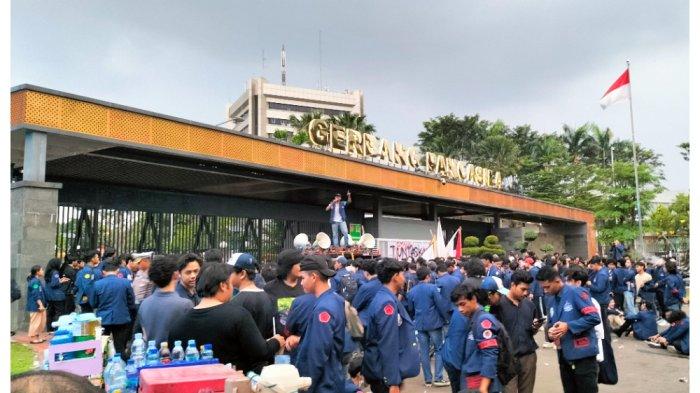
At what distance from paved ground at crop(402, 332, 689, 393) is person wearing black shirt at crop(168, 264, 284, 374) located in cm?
505

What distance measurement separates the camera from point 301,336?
4297 mm

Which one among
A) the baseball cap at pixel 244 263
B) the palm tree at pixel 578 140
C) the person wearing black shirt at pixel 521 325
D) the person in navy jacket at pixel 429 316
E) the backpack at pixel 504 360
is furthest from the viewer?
the palm tree at pixel 578 140

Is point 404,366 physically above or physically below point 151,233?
below

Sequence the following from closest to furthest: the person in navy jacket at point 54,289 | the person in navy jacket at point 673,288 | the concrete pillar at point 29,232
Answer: the concrete pillar at point 29,232
the person in navy jacket at point 54,289
the person in navy jacket at point 673,288

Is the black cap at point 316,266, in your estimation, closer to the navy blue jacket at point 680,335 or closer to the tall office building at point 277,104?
the navy blue jacket at point 680,335

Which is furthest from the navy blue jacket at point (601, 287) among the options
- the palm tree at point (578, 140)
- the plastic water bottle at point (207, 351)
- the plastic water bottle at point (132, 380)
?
the palm tree at point (578, 140)

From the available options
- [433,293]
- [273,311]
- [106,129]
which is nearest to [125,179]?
[106,129]

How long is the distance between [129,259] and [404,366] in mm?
8156

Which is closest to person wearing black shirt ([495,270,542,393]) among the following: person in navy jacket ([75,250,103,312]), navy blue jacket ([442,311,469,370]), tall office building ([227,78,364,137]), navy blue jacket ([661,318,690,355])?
navy blue jacket ([442,311,469,370])

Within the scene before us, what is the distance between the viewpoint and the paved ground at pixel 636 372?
Result: 307 inches

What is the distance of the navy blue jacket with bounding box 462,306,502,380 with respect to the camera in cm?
434

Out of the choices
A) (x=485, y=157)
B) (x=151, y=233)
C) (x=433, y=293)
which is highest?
(x=485, y=157)

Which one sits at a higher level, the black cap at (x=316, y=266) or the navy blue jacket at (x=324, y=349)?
the black cap at (x=316, y=266)
